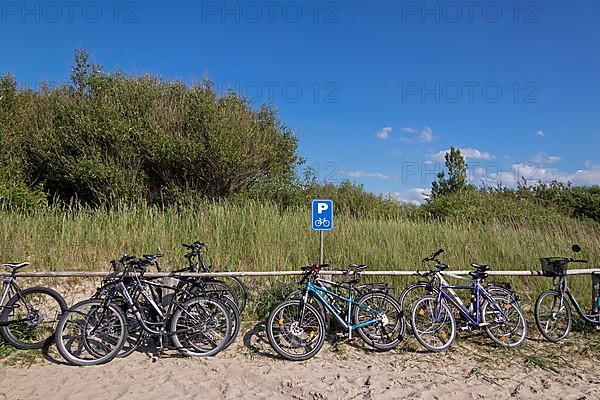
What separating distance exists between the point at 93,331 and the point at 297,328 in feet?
6.52

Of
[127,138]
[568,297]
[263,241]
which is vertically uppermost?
[127,138]

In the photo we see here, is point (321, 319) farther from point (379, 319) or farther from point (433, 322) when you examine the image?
point (433, 322)

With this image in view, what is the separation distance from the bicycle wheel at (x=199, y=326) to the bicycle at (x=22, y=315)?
51.9 inches

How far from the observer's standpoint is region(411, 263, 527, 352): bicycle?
4.31m

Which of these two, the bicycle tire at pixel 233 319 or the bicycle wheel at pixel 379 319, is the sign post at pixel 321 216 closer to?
the bicycle wheel at pixel 379 319

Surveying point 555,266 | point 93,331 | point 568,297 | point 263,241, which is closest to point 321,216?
point 263,241

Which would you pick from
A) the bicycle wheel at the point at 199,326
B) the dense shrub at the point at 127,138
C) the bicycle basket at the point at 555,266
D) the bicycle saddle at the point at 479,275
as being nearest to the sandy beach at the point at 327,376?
the bicycle wheel at the point at 199,326

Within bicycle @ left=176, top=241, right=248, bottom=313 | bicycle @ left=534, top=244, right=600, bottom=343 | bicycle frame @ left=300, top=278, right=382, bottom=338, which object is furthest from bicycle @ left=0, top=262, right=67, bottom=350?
bicycle @ left=534, top=244, right=600, bottom=343

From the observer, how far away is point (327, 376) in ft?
12.1

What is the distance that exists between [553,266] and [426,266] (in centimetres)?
205

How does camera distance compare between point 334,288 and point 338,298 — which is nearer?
point 338,298

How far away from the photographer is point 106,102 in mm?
10055

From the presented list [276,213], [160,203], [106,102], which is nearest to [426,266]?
[276,213]

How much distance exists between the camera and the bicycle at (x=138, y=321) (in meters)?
3.90
